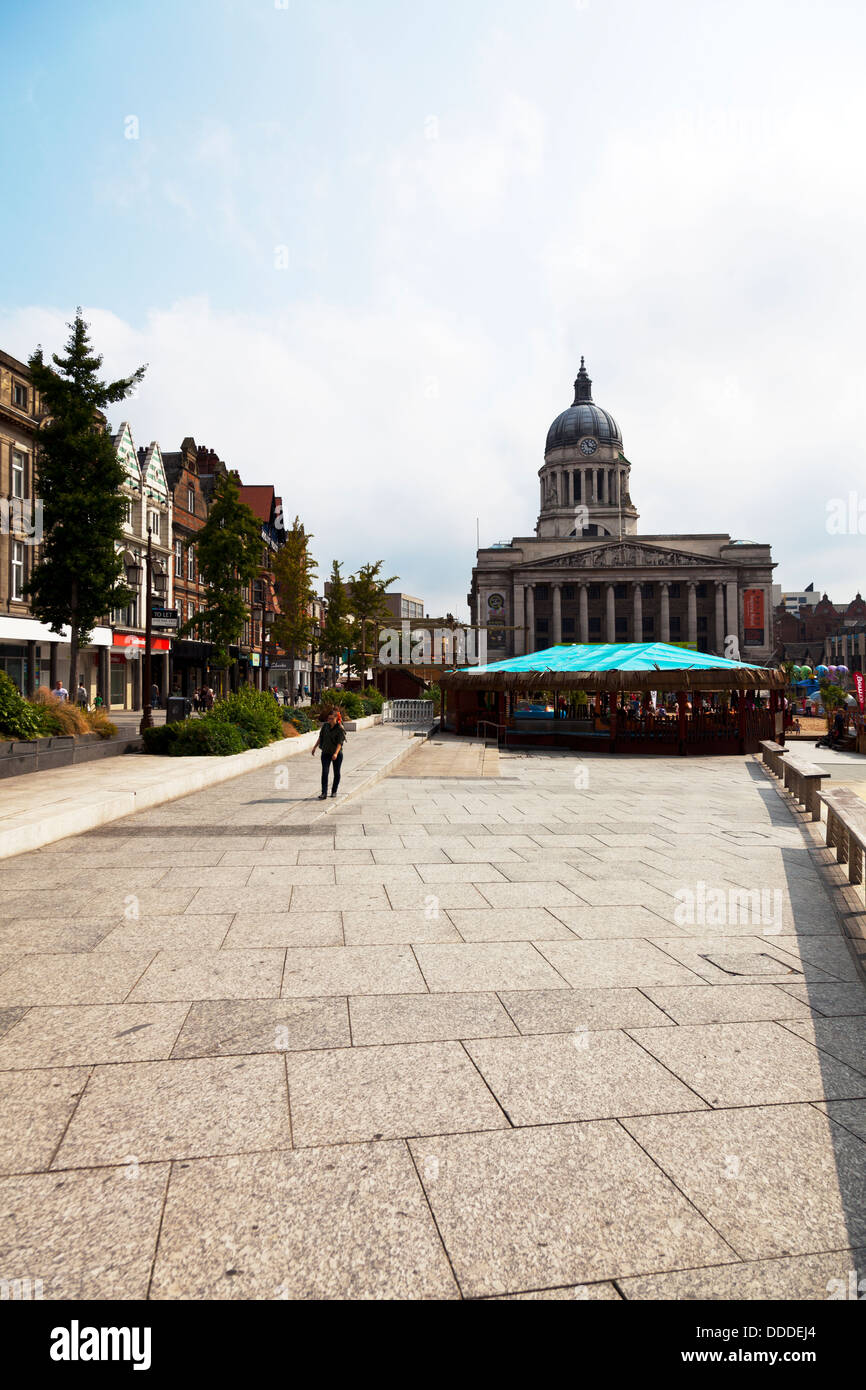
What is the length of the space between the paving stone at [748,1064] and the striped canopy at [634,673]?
2019 cm

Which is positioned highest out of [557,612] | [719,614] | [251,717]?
[557,612]

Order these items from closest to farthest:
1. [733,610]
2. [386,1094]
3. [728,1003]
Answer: [386,1094] → [728,1003] → [733,610]

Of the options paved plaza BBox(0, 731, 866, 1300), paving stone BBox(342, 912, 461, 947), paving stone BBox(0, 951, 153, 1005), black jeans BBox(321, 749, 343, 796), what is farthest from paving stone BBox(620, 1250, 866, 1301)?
black jeans BBox(321, 749, 343, 796)

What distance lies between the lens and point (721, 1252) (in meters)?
2.65

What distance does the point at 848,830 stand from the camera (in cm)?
788

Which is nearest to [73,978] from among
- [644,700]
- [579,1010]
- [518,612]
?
[579,1010]

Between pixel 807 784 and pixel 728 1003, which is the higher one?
pixel 807 784

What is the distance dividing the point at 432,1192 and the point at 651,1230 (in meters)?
0.77

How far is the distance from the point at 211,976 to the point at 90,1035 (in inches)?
38.2

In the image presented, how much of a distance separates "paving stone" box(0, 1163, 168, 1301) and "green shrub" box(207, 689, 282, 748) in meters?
16.3

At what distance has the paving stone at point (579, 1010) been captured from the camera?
177 inches

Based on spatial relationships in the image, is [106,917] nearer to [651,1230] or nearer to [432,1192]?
[432,1192]

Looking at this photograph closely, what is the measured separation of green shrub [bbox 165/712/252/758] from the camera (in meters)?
17.7

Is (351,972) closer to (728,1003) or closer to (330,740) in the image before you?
(728,1003)
